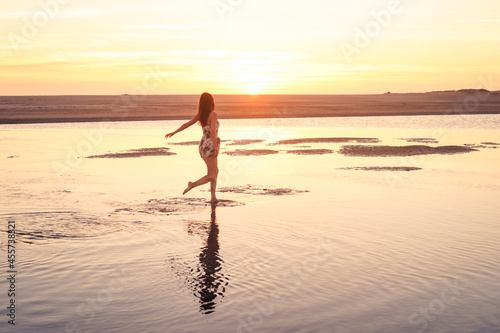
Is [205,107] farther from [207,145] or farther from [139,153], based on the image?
[139,153]

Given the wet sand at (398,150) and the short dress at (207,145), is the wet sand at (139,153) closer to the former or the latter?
the wet sand at (398,150)

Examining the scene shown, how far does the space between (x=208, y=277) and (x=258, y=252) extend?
1411mm

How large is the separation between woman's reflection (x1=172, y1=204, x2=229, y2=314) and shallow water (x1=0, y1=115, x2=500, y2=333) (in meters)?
0.03

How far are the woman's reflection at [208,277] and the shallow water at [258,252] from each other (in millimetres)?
27

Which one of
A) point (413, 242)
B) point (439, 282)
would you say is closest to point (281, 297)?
point (439, 282)

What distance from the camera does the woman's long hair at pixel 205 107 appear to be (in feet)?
41.7

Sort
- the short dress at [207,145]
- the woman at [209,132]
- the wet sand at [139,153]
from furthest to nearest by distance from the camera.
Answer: the wet sand at [139,153] < the short dress at [207,145] < the woman at [209,132]

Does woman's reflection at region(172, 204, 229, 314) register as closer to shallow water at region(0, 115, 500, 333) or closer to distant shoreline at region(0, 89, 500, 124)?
shallow water at region(0, 115, 500, 333)

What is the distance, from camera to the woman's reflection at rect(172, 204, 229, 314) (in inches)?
267

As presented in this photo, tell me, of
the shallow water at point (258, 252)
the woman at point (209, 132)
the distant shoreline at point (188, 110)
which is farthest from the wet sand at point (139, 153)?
the distant shoreline at point (188, 110)

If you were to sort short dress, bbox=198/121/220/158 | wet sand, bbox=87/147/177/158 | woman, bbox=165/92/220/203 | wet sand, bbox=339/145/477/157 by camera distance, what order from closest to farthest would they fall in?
woman, bbox=165/92/220/203
short dress, bbox=198/121/220/158
wet sand, bbox=87/147/177/158
wet sand, bbox=339/145/477/157

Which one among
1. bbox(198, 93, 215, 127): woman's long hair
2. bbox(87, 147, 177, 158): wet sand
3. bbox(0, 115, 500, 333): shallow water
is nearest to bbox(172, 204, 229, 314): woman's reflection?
bbox(0, 115, 500, 333): shallow water

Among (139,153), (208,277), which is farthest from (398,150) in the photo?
(208,277)

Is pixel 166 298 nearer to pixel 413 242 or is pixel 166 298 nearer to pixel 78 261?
pixel 78 261
